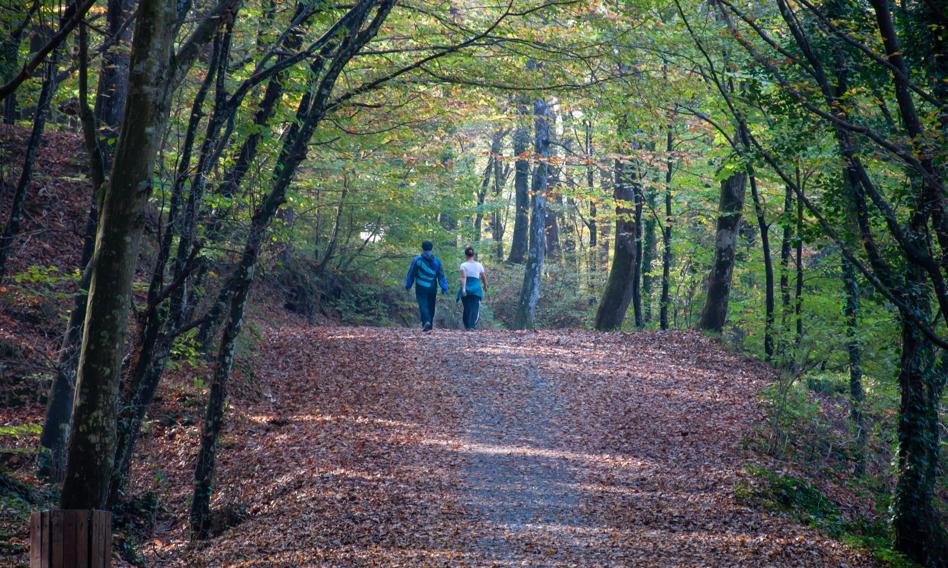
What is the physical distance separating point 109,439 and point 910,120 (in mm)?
6201

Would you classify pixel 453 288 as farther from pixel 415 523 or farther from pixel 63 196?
pixel 415 523

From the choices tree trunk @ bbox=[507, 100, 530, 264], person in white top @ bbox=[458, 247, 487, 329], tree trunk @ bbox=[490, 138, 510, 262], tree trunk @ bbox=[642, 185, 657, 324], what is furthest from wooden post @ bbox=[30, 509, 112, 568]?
tree trunk @ bbox=[490, 138, 510, 262]

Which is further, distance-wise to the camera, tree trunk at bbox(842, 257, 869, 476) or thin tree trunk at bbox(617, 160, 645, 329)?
thin tree trunk at bbox(617, 160, 645, 329)

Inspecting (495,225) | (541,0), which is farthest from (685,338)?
(495,225)

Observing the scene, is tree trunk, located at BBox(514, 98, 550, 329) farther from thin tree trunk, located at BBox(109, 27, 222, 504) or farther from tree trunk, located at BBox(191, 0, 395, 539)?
thin tree trunk, located at BBox(109, 27, 222, 504)

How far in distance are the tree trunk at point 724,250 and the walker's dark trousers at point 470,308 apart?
5.07m

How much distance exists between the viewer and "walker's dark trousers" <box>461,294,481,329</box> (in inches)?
661

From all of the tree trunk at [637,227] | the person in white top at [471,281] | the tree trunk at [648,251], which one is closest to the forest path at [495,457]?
the person in white top at [471,281]

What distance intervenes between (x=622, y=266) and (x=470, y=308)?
15.0 feet

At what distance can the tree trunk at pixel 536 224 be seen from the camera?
20.6 m

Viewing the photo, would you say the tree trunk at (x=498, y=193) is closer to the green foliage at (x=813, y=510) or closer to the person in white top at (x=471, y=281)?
the person in white top at (x=471, y=281)

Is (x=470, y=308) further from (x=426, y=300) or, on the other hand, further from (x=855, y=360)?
(x=855, y=360)

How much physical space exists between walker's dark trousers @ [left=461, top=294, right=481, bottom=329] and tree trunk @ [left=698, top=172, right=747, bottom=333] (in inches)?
200

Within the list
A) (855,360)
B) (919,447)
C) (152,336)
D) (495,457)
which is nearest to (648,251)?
(855,360)
